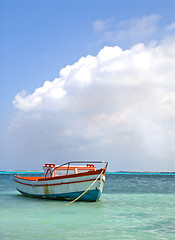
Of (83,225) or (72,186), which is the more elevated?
(72,186)

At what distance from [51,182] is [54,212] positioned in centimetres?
524

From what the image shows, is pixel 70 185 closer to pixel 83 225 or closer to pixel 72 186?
pixel 72 186

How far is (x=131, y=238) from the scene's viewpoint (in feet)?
33.6

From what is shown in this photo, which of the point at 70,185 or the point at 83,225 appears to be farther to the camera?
the point at 70,185

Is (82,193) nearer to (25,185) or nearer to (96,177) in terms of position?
(96,177)

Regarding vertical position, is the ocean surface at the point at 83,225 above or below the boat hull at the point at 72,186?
below

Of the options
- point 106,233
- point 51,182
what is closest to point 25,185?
point 51,182

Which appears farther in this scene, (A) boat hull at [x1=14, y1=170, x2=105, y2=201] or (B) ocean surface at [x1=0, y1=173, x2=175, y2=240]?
(A) boat hull at [x1=14, y1=170, x2=105, y2=201]

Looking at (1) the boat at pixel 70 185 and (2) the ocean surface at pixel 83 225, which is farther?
(1) the boat at pixel 70 185

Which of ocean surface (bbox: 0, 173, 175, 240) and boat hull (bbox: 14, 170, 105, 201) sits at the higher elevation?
boat hull (bbox: 14, 170, 105, 201)

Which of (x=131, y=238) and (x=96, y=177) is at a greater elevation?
(x=96, y=177)

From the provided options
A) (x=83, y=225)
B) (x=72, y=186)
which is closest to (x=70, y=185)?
(x=72, y=186)

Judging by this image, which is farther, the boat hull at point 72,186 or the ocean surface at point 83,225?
the boat hull at point 72,186

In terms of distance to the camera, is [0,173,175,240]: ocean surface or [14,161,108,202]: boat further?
[14,161,108,202]: boat
